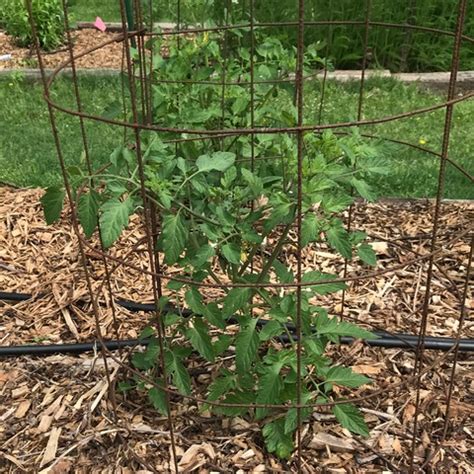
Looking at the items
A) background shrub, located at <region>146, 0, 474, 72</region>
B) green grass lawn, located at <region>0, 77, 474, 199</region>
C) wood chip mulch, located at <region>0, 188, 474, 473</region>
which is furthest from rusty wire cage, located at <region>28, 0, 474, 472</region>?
background shrub, located at <region>146, 0, 474, 72</region>

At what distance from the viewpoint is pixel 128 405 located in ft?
6.39

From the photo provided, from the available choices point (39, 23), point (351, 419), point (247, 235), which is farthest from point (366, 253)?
point (39, 23)

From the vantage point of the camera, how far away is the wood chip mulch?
5.86 feet

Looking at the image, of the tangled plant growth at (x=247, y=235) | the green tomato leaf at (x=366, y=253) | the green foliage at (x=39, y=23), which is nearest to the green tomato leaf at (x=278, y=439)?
the tangled plant growth at (x=247, y=235)

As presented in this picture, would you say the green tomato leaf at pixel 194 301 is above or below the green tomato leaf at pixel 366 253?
below

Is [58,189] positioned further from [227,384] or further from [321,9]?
[321,9]

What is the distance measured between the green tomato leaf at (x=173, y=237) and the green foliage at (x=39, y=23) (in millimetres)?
4852

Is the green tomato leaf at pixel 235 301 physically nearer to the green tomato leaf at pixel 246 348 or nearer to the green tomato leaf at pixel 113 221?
the green tomato leaf at pixel 246 348

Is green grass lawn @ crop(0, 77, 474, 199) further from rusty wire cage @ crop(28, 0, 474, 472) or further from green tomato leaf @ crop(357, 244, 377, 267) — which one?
green tomato leaf @ crop(357, 244, 377, 267)

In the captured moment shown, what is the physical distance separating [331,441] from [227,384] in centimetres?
36

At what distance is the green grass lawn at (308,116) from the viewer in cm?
337

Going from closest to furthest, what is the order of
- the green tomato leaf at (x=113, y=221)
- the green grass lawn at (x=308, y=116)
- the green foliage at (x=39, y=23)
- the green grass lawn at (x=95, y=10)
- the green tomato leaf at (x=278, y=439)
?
the green tomato leaf at (x=113, y=221)
the green tomato leaf at (x=278, y=439)
the green grass lawn at (x=308, y=116)
the green foliage at (x=39, y=23)
the green grass lawn at (x=95, y=10)

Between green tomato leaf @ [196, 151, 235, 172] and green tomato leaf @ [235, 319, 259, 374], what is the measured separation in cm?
38

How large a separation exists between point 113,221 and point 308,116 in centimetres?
296
